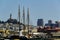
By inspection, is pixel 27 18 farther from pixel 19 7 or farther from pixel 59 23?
pixel 59 23

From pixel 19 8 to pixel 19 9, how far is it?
0.49 m

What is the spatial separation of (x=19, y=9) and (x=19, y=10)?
Result: 2.07 ft

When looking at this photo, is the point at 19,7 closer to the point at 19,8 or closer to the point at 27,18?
the point at 19,8

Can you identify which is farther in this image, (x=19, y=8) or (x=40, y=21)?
(x=40, y=21)

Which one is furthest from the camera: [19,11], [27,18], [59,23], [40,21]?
[40,21]

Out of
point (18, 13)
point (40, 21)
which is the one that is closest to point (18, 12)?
point (18, 13)

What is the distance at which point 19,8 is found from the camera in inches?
1969

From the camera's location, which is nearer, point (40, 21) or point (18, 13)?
point (18, 13)

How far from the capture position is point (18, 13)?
4906 centimetres

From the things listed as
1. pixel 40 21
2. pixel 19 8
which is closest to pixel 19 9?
pixel 19 8

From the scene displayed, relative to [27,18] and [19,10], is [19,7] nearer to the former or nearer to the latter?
[19,10]

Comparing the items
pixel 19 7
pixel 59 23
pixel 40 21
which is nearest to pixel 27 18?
pixel 19 7

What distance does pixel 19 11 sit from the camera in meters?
48.5

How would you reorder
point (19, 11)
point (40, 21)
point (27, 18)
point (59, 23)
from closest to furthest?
point (19, 11), point (27, 18), point (59, 23), point (40, 21)
